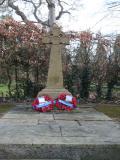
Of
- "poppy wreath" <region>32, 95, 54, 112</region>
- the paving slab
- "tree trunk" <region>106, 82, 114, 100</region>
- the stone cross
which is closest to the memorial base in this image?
the stone cross

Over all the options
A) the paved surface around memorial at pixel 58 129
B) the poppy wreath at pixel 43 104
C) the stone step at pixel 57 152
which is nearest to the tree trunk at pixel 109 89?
the poppy wreath at pixel 43 104

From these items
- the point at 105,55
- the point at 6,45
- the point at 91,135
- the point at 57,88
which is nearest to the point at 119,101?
the point at 105,55

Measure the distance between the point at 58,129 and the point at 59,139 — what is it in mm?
1200

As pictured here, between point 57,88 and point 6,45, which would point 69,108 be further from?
point 6,45

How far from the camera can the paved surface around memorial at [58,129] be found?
7.48 metres

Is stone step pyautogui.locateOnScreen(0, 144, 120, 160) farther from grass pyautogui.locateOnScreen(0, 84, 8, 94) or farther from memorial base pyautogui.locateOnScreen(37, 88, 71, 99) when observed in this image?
grass pyautogui.locateOnScreen(0, 84, 8, 94)

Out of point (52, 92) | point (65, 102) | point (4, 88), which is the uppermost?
point (52, 92)

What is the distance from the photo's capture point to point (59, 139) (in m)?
7.56

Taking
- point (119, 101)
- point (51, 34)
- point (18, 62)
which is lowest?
point (119, 101)

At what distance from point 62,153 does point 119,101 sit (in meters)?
10.1

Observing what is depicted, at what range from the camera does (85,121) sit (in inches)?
401

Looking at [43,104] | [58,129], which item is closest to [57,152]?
[58,129]

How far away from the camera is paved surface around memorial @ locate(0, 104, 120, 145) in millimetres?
7480

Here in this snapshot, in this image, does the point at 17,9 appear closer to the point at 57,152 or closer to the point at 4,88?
the point at 4,88
